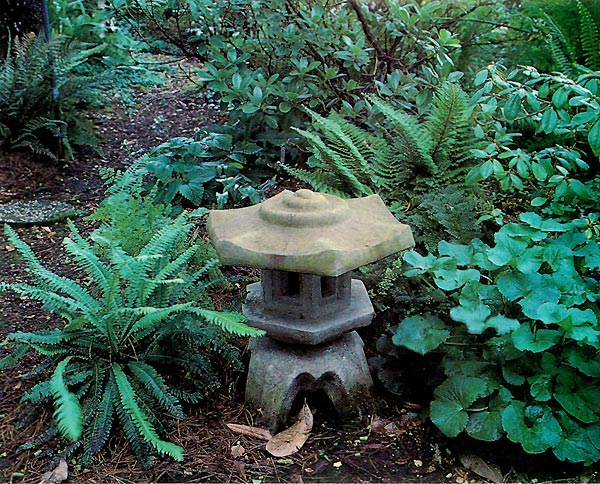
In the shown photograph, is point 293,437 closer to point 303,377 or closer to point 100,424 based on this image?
point 303,377

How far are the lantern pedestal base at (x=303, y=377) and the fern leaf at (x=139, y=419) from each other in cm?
45

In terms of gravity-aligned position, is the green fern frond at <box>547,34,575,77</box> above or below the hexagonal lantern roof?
below

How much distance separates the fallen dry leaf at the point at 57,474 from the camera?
197cm

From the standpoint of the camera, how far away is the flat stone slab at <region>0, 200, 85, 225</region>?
12.4ft

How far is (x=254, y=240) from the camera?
2154 mm

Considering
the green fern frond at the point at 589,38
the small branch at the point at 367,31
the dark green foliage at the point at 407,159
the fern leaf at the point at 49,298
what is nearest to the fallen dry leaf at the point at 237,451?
the fern leaf at the point at 49,298

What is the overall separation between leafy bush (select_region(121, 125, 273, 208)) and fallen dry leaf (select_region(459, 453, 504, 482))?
76.9 inches

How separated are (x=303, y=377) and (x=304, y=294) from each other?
321 mm

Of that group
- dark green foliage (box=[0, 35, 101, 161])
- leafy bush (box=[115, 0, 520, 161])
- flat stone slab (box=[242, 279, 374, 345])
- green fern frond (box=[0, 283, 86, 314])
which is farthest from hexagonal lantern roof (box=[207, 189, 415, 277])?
dark green foliage (box=[0, 35, 101, 161])

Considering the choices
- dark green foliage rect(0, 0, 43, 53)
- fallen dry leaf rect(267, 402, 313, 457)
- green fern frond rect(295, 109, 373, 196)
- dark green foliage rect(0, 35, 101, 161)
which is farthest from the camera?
dark green foliage rect(0, 0, 43, 53)

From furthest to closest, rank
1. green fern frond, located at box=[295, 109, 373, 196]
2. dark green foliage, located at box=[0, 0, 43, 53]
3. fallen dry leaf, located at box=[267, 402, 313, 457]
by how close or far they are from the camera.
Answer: dark green foliage, located at box=[0, 0, 43, 53] < green fern frond, located at box=[295, 109, 373, 196] < fallen dry leaf, located at box=[267, 402, 313, 457]

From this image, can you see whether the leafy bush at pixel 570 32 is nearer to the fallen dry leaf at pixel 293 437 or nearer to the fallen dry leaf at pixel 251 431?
the fallen dry leaf at pixel 293 437

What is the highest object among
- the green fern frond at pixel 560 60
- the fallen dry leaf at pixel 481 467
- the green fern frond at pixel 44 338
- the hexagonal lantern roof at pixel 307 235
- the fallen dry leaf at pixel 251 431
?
the hexagonal lantern roof at pixel 307 235

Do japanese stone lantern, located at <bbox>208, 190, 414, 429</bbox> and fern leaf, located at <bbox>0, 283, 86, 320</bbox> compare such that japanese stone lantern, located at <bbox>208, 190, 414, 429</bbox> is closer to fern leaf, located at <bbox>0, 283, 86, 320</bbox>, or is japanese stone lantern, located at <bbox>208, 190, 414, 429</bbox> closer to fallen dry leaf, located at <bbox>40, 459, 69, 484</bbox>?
fern leaf, located at <bbox>0, 283, 86, 320</bbox>
